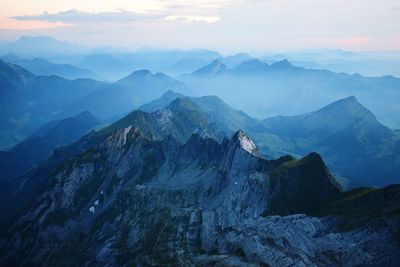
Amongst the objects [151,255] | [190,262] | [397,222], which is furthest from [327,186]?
[151,255]

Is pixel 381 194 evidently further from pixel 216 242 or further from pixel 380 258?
pixel 216 242

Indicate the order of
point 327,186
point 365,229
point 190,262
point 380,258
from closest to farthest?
1. point 380,258
2. point 365,229
3. point 190,262
4. point 327,186

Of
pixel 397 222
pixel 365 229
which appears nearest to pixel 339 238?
pixel 365 229

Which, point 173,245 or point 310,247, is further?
point 173,245

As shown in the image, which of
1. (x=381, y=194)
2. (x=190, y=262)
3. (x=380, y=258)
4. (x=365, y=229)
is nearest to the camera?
(x=380, y=258)

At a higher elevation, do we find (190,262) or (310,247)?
(310,247)

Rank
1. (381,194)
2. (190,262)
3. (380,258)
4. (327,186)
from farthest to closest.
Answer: (327,186), (190,262), (381,194), (380,258)

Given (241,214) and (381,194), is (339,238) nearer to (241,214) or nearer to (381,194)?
(381,194)

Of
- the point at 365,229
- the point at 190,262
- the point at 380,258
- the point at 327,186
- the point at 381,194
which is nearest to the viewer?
the point at 380,258

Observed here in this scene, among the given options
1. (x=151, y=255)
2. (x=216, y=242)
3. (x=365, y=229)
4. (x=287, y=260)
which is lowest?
(x=151, y=255)
